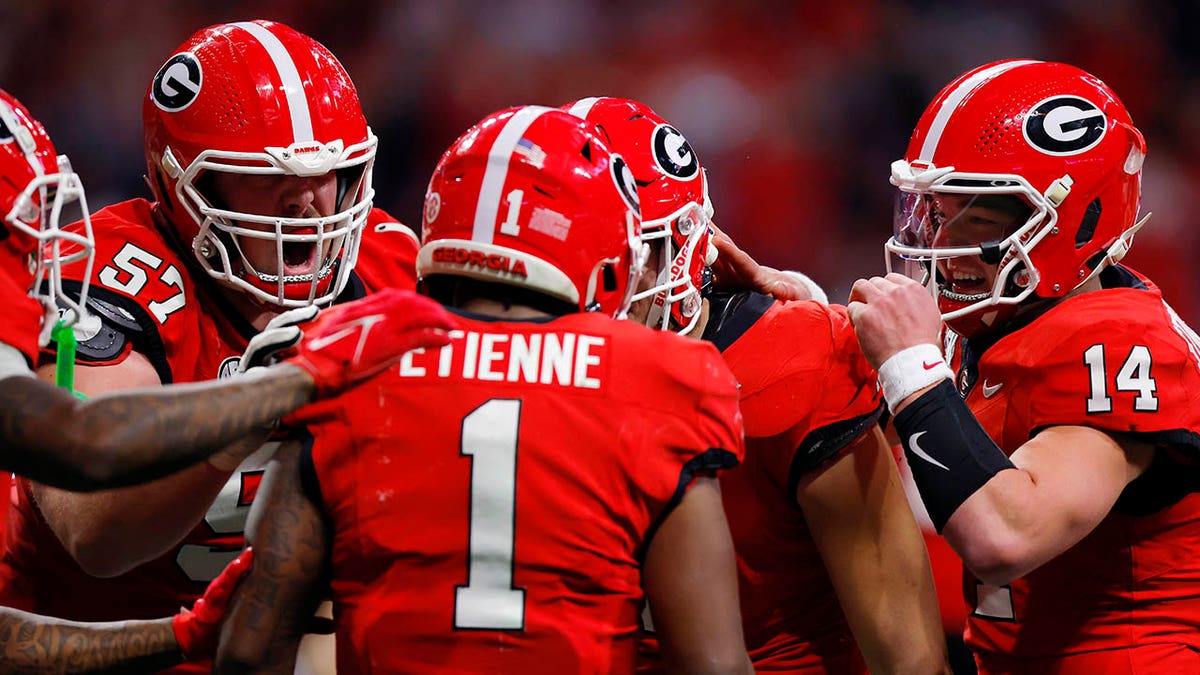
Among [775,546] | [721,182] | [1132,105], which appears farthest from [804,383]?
[1132,105]

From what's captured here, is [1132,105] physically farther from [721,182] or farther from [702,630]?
[702,630]

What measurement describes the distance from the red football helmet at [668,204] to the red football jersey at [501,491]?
1.76 ft

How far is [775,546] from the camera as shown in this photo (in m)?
2.24

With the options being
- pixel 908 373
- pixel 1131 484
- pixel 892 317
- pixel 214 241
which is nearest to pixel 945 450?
pixel 908 373

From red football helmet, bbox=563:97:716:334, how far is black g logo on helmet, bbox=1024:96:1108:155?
672 millimetres

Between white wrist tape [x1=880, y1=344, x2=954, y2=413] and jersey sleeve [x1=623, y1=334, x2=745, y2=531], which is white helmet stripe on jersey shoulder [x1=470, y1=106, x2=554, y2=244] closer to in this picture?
jersey sleeve [x1=623, y1=334, x2=745, y2=531]

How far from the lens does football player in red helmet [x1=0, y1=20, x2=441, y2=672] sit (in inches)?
95.6

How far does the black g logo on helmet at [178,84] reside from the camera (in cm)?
258

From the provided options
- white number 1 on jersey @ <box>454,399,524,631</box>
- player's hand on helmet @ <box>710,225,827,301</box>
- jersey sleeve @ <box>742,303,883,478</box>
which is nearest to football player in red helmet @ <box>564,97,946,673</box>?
jersey sleeve @ <box>742,303,883,478</box>

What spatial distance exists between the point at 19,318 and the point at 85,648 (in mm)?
551

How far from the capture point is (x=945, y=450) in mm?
2191

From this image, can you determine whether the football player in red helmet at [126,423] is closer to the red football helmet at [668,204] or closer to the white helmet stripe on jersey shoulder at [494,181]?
the white helmet stripe on jersey shoulder at [494,181]

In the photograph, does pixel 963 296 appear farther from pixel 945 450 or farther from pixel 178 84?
pixel 178 84

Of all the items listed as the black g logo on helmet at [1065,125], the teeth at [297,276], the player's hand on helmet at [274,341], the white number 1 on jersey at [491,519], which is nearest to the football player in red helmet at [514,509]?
the white number 1 on jersey at [491,519]
